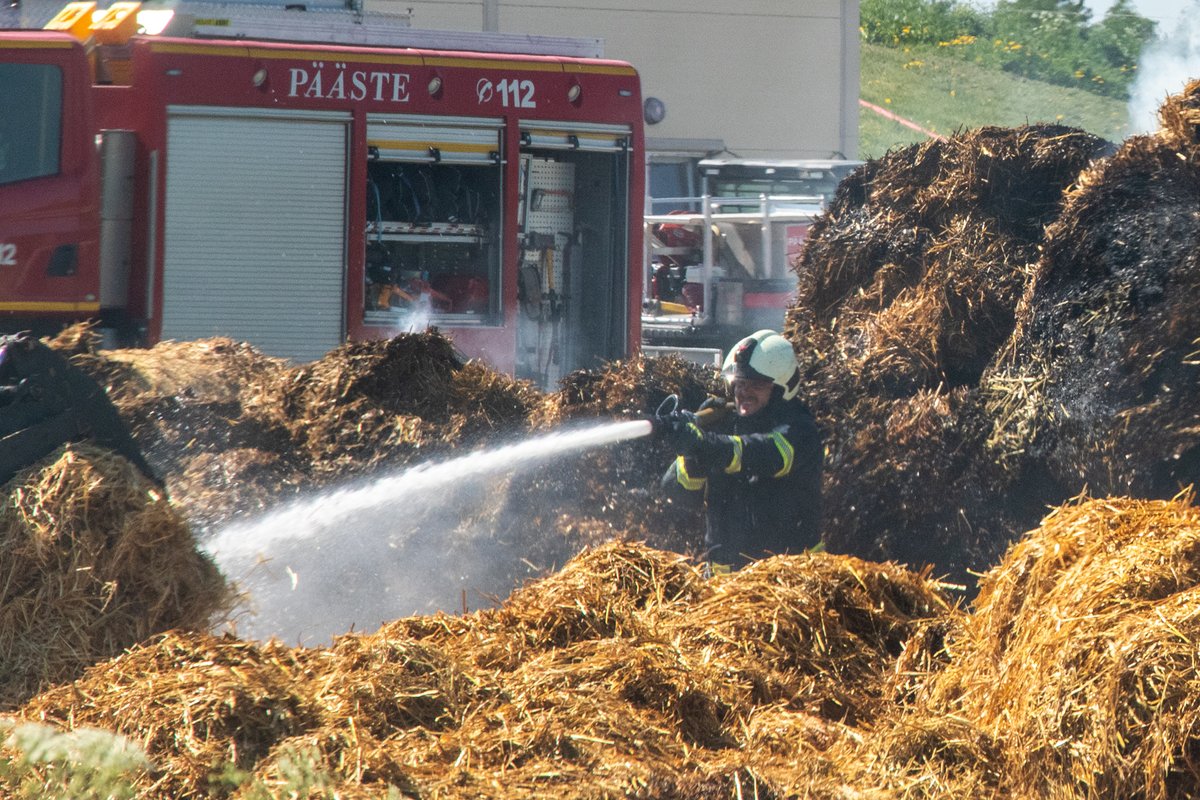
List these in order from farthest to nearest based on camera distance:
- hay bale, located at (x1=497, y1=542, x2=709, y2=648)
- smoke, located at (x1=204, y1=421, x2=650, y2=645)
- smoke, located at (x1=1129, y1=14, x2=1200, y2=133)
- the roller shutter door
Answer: smoke, located at (x1=1129, y1=14, x2=1200, y2=133)
the roller shutter door
smoke, located at (x1=204, y1=421, x2=650, y2=645)
hay bale, located at (x1=497, y1=542, x2=709, y2=648)

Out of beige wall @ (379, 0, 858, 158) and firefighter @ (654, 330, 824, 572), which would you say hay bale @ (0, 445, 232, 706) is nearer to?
firefighter @ (654, 330, 824, 572)

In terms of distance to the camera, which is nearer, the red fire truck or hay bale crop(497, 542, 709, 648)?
hay bale crop(497, 542, 709, 648)

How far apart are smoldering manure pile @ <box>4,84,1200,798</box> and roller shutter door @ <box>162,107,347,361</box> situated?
2629 millimetres

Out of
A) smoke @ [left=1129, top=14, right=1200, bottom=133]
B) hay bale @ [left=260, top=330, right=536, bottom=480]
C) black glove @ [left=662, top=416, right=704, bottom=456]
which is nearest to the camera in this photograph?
black glove @ [left=662, top=416, right=704, bottom=456]

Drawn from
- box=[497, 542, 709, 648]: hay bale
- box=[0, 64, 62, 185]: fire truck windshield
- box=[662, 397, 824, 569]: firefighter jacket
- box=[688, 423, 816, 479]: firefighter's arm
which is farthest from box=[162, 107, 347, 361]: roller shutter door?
box=[497, 542, 709, 648]: hay bale

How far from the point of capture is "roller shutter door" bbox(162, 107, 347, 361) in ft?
29.5

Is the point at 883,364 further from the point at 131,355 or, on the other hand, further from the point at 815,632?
the point at 131,355

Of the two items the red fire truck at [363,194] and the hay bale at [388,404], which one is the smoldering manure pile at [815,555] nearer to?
the hay bale at [388,404]

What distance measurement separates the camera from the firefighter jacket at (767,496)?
568 centimetres

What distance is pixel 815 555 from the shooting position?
439 centimetres

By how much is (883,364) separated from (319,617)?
2847 mm

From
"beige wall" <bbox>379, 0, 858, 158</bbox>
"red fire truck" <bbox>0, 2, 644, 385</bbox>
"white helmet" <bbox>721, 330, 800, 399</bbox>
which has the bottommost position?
"white helmet" <bbox>721, 330, 800, 399</bbox>

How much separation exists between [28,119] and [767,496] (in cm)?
485

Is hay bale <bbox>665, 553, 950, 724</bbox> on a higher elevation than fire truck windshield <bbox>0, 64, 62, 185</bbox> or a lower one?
lower
